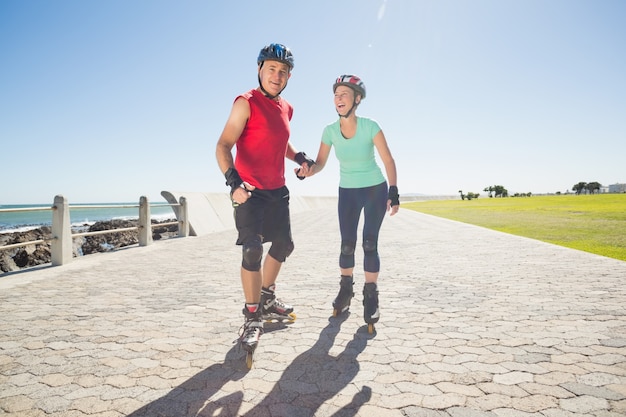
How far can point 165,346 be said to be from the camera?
9.51ft

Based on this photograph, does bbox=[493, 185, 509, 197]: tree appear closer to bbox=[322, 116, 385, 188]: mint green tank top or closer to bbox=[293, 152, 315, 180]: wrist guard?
bbox=[322, 116, 385, 188]: mint green tank top

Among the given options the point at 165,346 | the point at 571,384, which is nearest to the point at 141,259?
the point at 165,346

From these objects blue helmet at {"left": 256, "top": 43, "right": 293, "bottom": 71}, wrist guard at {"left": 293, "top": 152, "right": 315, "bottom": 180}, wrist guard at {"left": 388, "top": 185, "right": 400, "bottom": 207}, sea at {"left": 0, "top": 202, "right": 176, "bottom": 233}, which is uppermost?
blue helmet at {"left": 256, "top": 43, "right": 293, "bottom": 71}

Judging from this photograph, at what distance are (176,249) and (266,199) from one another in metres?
6.95

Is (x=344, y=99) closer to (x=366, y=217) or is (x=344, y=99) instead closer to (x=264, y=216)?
(x=366, y=217)

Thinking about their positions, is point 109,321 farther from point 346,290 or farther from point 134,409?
point 346,290

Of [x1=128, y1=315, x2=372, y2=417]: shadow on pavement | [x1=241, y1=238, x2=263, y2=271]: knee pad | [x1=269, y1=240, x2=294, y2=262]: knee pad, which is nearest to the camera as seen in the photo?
[x1=128, y1=315, x2=372, y2=417]: shadow on pavement

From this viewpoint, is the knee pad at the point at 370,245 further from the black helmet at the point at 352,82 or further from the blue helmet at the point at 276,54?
the blue helmet at the point at 276,54

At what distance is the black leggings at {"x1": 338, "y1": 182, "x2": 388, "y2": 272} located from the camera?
3.50 m

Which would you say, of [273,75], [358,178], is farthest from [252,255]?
[273,75]

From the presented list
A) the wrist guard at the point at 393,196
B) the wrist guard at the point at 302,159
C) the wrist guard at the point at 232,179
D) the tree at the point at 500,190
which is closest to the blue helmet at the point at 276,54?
the wrist guard at the point at 302,159

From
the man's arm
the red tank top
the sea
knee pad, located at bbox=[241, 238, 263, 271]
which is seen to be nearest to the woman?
the red tank top

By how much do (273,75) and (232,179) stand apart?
106 centimetres

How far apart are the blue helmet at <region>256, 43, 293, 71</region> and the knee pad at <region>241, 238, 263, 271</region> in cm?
162
